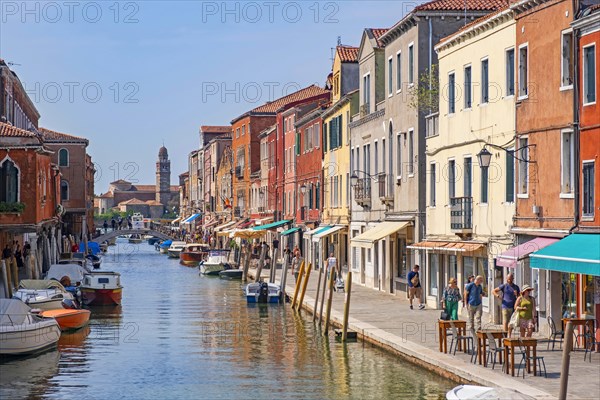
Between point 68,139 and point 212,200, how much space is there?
3104 centimetres

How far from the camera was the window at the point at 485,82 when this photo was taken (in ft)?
100

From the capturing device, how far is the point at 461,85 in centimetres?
3266

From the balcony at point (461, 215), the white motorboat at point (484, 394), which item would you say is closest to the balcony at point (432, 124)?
the balcony at point (461, 215)

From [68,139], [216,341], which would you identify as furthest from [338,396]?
[68,139]

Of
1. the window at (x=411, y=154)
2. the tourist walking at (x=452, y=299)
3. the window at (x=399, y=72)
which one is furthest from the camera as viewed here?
the window at (x=399, y=72)

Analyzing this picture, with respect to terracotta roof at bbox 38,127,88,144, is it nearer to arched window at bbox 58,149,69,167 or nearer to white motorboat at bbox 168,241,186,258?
arched window at bbox 58,149,69,167

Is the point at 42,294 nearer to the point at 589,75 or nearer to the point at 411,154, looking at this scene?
the point at 411,154

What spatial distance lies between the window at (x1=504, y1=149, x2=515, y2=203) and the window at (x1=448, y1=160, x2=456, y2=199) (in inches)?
171

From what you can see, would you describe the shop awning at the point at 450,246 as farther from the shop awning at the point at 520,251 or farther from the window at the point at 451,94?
the window at the point at 451,94

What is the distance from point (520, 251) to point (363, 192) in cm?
1914

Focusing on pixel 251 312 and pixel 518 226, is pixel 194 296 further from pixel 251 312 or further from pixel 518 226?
pixel 518 226

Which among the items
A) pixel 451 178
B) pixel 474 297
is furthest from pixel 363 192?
pixel 474 297

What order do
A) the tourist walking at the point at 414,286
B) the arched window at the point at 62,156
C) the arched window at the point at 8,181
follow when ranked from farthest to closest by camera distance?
the arched window at the point at 62,156 < the arched window at the point at 8,181 < the tourist walking at the point at 414,286

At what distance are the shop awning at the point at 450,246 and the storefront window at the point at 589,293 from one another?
639 centimetres
